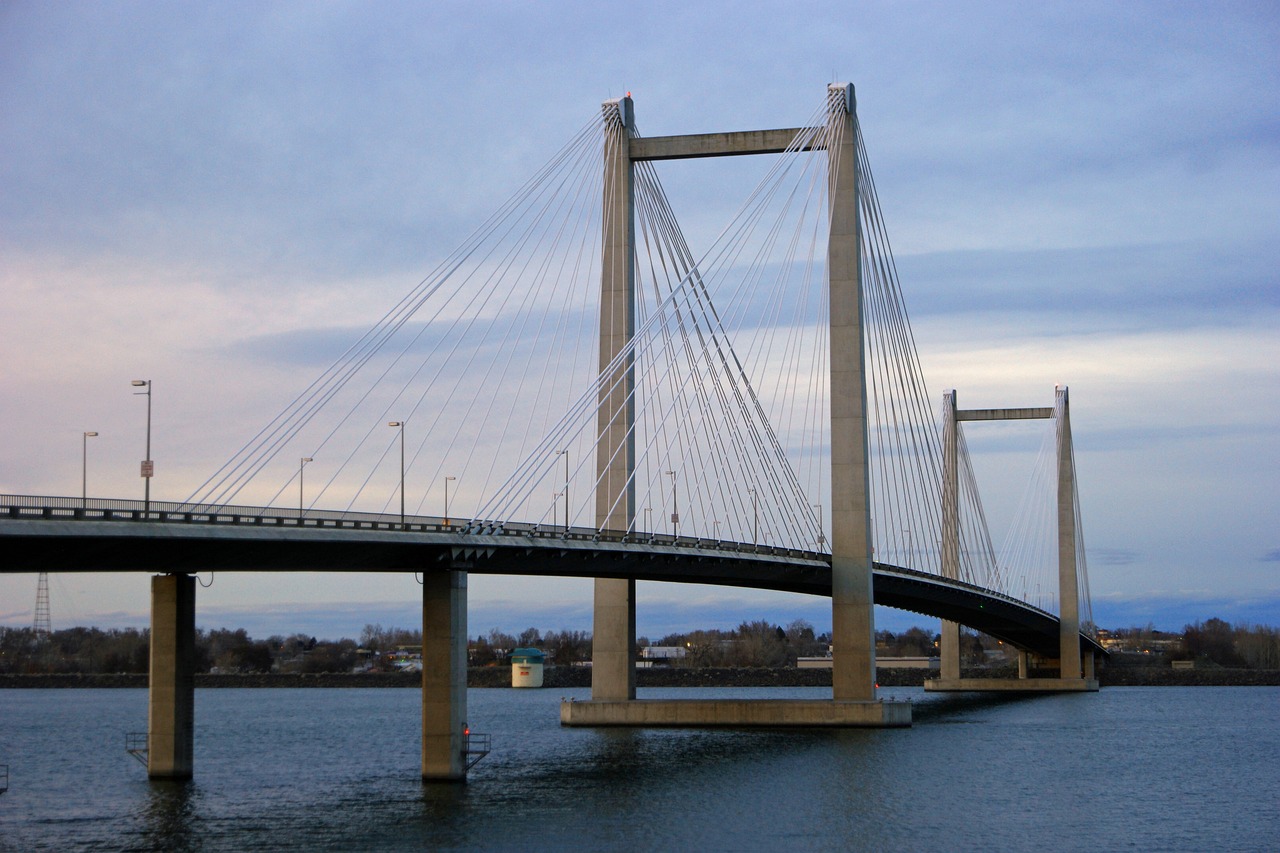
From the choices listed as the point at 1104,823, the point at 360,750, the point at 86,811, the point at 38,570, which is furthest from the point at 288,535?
the point at 360,750

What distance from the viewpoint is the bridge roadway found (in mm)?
33594

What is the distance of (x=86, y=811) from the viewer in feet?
128

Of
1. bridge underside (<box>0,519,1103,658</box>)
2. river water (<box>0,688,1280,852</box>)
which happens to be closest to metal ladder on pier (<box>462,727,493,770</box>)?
river water (<box>0,688,1280,852</box>)

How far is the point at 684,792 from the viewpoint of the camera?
4169 centimetres

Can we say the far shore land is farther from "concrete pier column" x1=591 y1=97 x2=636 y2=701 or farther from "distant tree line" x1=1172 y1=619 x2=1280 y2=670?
"concrete pier column" x1=591 y1=97 x2=636 y2=701

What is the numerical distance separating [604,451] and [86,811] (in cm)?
2836

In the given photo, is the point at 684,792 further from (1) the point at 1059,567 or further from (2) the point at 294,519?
(1) the point at 1059,567

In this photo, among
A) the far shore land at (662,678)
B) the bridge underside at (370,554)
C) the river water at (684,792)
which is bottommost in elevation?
the far shore land at (662,678)

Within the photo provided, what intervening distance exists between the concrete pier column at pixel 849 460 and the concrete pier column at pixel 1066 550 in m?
60.7

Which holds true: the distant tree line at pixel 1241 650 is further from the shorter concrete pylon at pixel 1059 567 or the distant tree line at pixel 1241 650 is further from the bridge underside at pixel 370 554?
the bridge underside at pixel 370 554

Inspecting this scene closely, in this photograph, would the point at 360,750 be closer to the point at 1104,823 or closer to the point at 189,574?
the point at 189,574

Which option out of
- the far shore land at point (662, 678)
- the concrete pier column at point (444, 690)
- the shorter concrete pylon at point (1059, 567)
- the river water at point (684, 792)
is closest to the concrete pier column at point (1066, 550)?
the shorter concrete pylon at point (1059, 567)

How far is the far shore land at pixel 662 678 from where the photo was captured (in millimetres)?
149125

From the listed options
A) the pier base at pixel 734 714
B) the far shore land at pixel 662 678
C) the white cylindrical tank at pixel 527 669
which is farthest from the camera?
the white cylindrical tank at pixel 527 669
